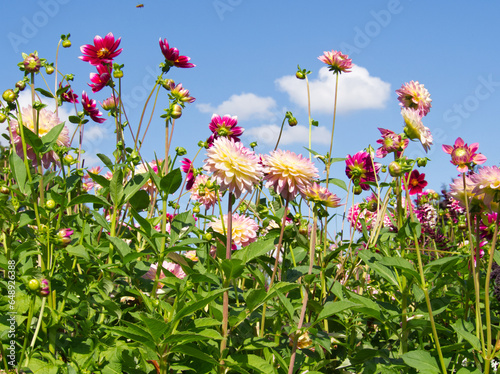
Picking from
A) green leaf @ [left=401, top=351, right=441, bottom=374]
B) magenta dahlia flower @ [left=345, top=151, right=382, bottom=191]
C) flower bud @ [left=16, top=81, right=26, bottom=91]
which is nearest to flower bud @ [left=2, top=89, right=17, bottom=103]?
flower bud @ [left=16, top=81, right=26, bottom=91]

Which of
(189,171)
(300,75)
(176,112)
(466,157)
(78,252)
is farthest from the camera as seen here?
(189,171)

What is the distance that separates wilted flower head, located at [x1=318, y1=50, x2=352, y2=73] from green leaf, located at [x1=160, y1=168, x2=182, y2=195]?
3.14 ft

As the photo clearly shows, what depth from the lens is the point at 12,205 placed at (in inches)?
64.7

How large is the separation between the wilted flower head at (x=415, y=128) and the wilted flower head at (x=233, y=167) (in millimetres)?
540

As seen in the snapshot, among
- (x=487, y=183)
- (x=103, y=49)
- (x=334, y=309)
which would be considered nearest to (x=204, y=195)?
(x=103, y=49)

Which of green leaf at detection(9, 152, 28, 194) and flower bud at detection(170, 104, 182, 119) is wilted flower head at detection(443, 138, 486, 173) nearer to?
flower bud at detection(170, 104, 182, 119)

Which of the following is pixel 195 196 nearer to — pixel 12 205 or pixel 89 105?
pixel 89 105

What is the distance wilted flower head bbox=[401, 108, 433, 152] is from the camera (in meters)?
1.50

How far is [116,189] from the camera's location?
1.52 metres

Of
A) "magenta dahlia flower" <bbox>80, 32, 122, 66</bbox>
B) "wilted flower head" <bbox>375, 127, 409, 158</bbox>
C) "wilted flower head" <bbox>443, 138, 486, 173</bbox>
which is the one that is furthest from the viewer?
"magenta dahlia flower" <bbox>80, 32, 122, 66</bbox>

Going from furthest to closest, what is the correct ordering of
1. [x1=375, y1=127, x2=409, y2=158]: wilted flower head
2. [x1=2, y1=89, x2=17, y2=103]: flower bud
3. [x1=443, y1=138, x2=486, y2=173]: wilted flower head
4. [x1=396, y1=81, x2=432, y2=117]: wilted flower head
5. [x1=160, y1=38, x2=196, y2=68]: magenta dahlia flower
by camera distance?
1. [x1=160, y1=38, x2=196, y2=68]: magenta dahlia flower
2. [x1=396, y1=81, x2=432, y2=117]: wilted flower head
3. [x1=2, y1=89, x2=17, y2=103]: flower bud
4. [x1=375, y1=127, x2=409, y2=158]: wilted flower head
5. [x1=443, y1=138, x2=486, y2=173]: wilted flower head

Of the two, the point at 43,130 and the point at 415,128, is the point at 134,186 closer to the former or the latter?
the point at 43,130

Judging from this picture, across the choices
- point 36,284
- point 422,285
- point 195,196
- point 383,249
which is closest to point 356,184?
point 383,249

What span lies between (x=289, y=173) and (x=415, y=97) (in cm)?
72
